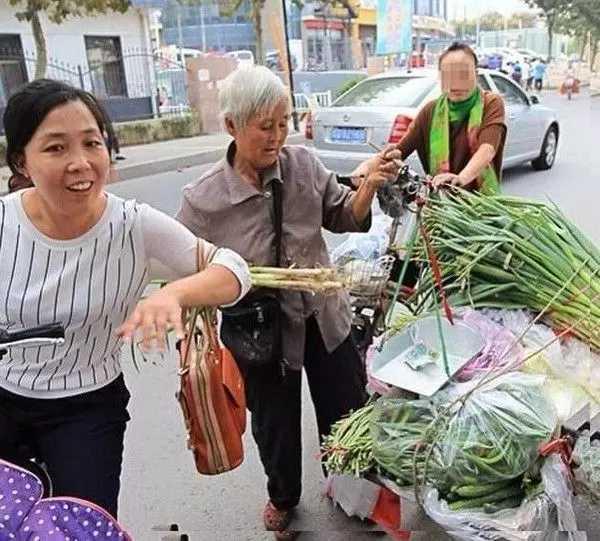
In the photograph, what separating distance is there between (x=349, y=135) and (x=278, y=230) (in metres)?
5.75

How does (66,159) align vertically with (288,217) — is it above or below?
above

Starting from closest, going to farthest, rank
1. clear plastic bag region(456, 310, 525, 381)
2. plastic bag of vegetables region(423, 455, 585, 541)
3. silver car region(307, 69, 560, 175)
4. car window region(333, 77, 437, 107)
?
plastic bag of vegetables region(423, 455, 585, 541), clear plastic bag region(456, 310, 525, 381), silver car region(307, 69, 560, 175), car window region(333, 77, 437, 107)

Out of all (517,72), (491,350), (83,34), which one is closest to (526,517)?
(491,350)

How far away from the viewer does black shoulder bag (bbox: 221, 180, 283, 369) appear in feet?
6.79

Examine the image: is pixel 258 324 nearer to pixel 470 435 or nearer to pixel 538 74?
pixel 470 435

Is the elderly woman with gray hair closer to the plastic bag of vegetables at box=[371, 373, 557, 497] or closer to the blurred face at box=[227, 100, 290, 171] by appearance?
the blurred face at box=[227, 100, 290, 171]

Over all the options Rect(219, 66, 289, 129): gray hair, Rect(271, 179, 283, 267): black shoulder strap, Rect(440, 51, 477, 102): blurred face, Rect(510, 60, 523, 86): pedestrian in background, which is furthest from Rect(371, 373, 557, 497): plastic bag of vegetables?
Rect(510, 60, 523, 86): pedestrian in background

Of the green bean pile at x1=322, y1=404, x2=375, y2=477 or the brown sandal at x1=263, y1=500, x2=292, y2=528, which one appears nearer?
the green bean pile at x1=322, y1=404, x2=375, y2=477

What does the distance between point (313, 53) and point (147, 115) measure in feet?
75.2

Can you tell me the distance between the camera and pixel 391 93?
25.2 ft

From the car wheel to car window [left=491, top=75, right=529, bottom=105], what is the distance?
844 millimetres

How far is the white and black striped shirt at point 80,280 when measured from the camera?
1.51 meters

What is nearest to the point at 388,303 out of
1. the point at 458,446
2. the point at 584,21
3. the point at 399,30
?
the point at 458,446

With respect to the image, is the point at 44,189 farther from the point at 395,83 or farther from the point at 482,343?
the point at 395,83
